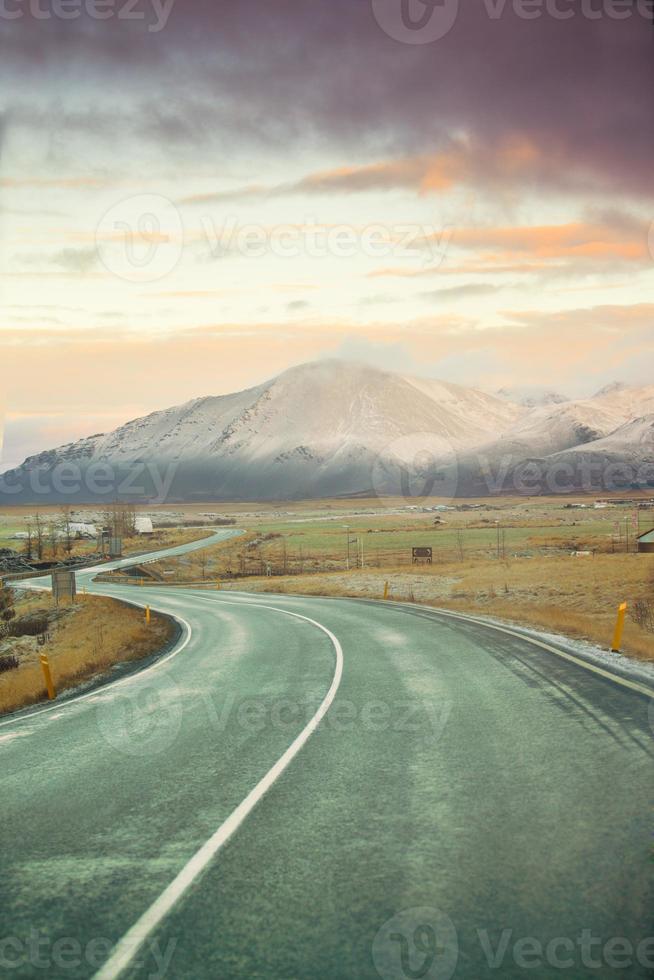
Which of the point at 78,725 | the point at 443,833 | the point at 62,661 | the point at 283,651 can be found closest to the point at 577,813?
the point at 443,833

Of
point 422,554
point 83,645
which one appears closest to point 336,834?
point 83,645

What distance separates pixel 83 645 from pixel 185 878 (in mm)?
21732

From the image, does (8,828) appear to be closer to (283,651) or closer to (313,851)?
(313,851)

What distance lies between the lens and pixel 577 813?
264 inches

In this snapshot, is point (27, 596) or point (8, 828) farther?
point (27, 596)

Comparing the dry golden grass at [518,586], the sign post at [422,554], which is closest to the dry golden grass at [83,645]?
the dry golden grass at [518,586]

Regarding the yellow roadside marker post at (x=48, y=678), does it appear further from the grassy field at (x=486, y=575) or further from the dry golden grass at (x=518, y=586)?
the dry golden grass at (x=518, y=586)

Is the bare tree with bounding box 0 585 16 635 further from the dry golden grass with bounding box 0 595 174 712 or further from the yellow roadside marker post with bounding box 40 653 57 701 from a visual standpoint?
the yellow roadside marker post with bounding box 40 653 57 701

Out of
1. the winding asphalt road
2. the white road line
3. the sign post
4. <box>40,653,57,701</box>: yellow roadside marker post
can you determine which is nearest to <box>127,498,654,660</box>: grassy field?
the sign post

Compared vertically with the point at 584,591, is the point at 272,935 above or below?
above

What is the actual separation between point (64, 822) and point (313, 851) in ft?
7.92

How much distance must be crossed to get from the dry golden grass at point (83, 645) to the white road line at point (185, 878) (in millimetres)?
7618

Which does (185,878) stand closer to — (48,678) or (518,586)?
(48,678)

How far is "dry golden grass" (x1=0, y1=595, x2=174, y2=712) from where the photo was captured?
16.0 metres
